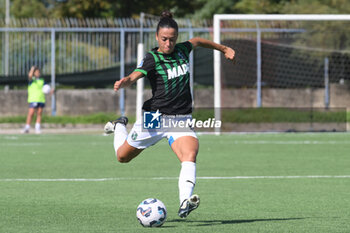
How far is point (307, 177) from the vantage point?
11.6 m

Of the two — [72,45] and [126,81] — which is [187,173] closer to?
[126,81]

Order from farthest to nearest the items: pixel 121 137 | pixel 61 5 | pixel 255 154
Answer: pixel 61 5, pixel 255 154, pixel 121 137

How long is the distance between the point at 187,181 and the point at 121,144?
1293 mm

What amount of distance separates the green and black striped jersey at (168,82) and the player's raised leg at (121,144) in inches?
21.1

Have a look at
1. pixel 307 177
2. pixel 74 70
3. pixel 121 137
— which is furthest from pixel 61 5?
pixel 121 137

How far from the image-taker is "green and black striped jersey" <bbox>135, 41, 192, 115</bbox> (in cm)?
768

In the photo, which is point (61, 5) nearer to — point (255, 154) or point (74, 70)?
point (74, 70)

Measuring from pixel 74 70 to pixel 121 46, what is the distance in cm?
199

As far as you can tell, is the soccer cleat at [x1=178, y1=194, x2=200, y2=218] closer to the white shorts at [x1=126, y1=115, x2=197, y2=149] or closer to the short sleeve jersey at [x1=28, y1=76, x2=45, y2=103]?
the white shorts at [x1=126, y1=115, x2=197, y2=149]

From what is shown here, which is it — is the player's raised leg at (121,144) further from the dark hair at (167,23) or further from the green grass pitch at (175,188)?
the dark hair at (167,23)

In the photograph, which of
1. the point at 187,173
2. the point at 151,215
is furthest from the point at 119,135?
the point at 151,215

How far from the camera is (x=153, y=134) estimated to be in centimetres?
774

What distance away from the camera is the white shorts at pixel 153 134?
25.0 feet

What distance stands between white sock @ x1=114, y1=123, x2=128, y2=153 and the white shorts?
14.4 inches
